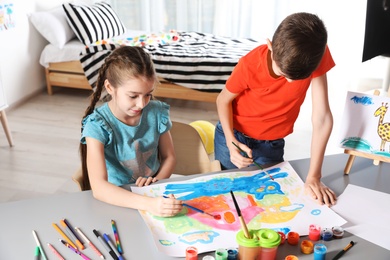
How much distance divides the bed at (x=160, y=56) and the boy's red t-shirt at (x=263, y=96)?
1.94m

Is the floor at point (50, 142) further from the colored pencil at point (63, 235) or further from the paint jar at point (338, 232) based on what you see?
the paint jar at point (338, 232)

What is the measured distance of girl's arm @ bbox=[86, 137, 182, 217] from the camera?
121cm

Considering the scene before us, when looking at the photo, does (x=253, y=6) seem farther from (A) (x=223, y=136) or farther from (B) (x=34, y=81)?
(A) (x=223, y=136)

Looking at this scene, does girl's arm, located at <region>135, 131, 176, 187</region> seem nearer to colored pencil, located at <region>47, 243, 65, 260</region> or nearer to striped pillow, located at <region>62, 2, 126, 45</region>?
colored pencil, located at <region>47, 243, 65, 260</region>

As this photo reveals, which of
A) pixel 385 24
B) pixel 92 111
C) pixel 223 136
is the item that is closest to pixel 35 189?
pixel 92 111

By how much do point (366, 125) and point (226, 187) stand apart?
488 mm

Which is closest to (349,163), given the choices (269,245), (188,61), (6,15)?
(269,245)

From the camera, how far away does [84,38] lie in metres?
3.90

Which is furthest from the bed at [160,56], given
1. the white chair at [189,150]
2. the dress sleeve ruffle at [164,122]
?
the dress sleeve ruffle at [164,122]

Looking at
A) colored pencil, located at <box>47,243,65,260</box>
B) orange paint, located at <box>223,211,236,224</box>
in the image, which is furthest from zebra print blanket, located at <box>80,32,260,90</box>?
colored pencil, located at <box>47,243,65,260</box>

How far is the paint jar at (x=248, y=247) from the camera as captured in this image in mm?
1031

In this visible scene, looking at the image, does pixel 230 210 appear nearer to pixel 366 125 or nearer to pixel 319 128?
pixel 319 128

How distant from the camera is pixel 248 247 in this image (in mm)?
1031

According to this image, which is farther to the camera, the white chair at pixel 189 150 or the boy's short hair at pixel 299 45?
the white chair at pixel 189 150
